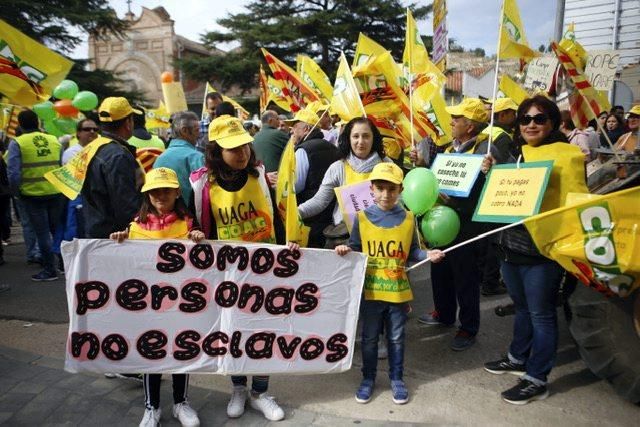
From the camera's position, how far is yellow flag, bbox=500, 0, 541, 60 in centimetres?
397

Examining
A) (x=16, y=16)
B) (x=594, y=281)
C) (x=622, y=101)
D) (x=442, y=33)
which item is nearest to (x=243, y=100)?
(x=16, y=16)

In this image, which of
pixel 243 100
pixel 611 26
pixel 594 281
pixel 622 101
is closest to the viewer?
pixel 594 281

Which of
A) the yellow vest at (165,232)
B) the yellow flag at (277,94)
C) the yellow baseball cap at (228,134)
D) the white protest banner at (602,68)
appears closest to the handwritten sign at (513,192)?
the yellow baseball cap at (228,134)

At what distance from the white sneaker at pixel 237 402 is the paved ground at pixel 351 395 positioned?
48 mm

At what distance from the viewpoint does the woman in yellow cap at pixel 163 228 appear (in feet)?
10.1

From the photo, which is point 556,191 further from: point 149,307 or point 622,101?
point 622,101

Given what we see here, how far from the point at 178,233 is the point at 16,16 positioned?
2179cm

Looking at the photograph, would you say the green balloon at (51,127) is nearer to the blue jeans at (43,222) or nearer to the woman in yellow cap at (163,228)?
the blue jeans at (43,222)

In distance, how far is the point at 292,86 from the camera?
7.86 m

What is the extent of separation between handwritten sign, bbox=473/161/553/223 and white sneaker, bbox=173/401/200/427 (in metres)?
2.21

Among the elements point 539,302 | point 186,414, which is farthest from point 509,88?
point 186,414

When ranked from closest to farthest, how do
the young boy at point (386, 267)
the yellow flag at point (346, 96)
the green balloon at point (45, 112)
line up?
the young boy at point (386, 267) < the yellow flag at point (346, 96) < the green balloon at point (45, 112)

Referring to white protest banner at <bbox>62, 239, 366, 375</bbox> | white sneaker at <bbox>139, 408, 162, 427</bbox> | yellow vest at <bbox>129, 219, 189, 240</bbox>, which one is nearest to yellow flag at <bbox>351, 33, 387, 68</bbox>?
white protest banner at <bbox>62, 239, 366, 375</bbox>

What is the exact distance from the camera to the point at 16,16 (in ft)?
65.7
